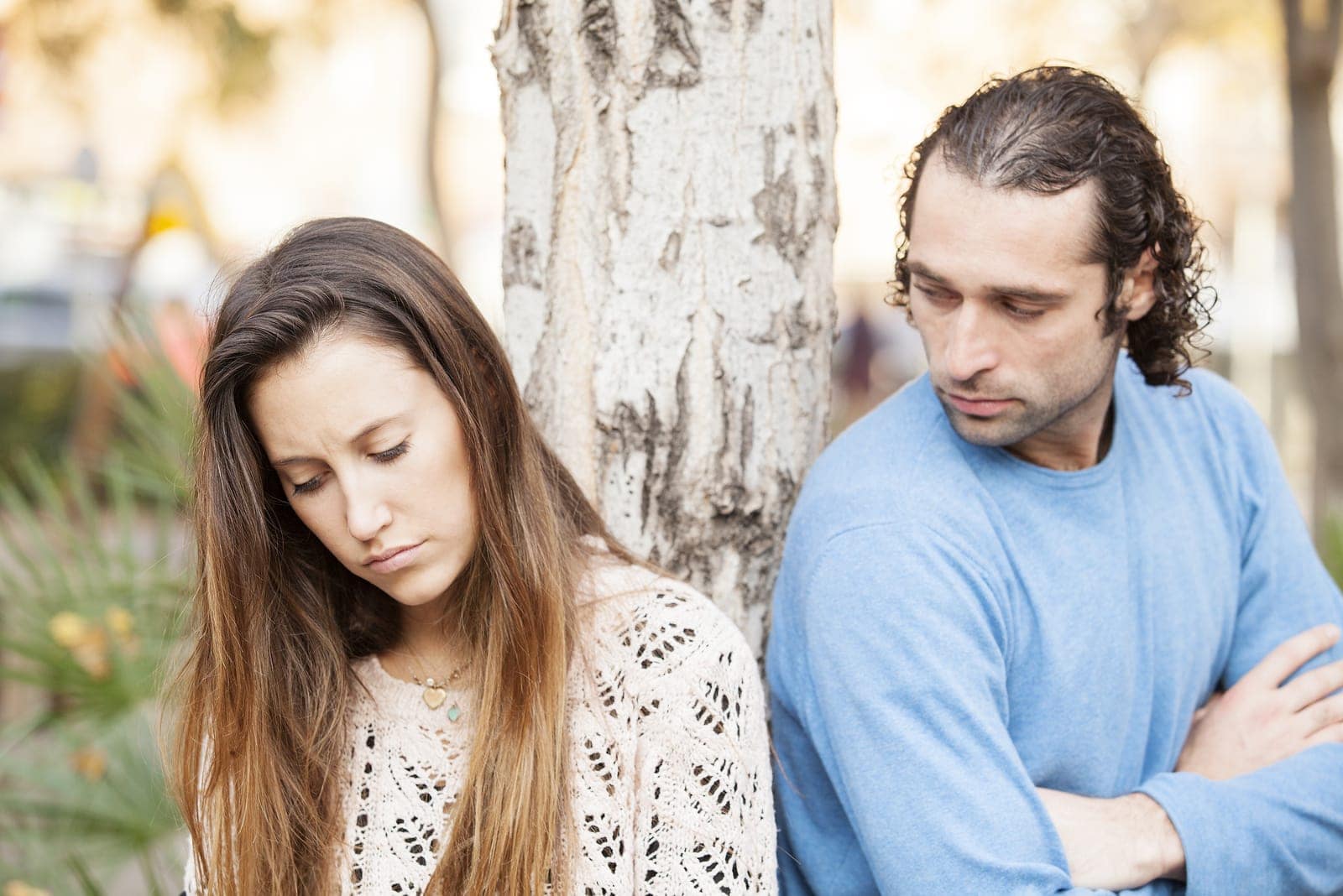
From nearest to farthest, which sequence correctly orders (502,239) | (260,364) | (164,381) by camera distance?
(260,364)
(502,239)
(164,381)

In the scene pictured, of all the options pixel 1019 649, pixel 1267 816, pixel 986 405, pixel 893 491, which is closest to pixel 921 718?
pixel 1019 649

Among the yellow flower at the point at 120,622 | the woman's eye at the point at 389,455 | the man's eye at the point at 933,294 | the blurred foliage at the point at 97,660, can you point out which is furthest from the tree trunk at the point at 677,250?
the yellow flower at the point at 120,622

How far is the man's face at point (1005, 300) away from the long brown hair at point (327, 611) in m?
0.61

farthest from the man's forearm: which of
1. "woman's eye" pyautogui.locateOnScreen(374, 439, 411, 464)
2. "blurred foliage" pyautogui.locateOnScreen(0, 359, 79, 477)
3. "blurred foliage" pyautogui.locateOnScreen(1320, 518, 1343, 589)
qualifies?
"blurred foliage" pyautogui.locateOnScreen(0, 359, 79, 477)

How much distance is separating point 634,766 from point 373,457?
0.59 meters

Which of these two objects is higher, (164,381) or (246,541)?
(164,381)

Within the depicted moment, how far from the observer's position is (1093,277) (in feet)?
6.64

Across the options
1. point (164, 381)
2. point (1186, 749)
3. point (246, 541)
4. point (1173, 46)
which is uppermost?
point (1173, 46)

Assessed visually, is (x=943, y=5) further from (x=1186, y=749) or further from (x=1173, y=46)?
(x=1186, y=749)

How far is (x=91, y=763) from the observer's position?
3.13 m

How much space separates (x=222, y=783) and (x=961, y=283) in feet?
4.50

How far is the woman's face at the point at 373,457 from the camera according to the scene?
5.89 ft

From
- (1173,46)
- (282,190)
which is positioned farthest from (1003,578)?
(282,190)

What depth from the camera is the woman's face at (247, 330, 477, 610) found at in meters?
1.80
